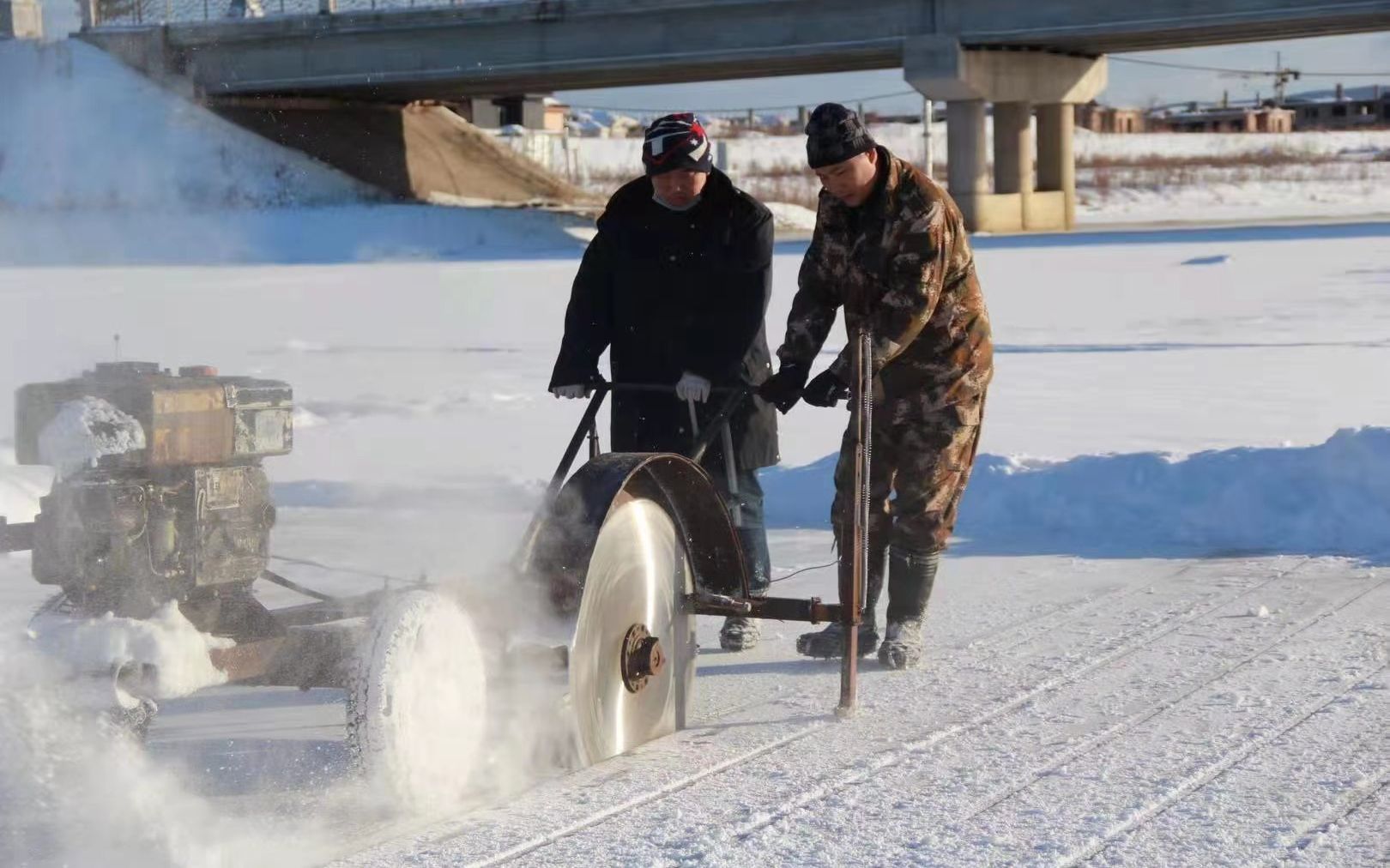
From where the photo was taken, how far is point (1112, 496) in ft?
26.4

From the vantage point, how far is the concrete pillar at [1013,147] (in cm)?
4481

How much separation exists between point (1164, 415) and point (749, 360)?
5712 millimetres

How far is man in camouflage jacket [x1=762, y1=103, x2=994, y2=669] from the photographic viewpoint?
5.20 metres

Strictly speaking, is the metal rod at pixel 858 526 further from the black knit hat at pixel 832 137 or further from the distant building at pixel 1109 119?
the distant building at pixel 1109 119

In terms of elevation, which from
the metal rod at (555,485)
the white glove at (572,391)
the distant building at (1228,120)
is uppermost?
the distant building at (1228,120)

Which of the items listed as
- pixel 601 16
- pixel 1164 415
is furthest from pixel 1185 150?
pixel 1164 415

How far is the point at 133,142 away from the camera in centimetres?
3844

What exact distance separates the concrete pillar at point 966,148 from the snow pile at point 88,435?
39.9 meters

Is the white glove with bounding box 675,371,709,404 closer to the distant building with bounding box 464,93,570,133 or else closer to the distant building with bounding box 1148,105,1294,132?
the distant building with bounding box 464,93,570,133

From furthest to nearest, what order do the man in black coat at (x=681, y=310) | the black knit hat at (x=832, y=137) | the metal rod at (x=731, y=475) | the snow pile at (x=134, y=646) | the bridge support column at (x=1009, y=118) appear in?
the bridge support column at (x=1009, y=118), the man in black coat at (x=681, y=310), the metal rod at (x=731, y=475), the black knit hat at (x=832, y=137), the snow pile at (x=134, y=646)

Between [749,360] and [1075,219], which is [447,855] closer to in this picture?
[749,360]

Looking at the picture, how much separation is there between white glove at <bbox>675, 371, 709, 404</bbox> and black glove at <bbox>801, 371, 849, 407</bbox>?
342 millimetres

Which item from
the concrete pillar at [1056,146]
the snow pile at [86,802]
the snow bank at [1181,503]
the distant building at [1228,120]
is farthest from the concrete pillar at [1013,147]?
the distant building at [1228,120]

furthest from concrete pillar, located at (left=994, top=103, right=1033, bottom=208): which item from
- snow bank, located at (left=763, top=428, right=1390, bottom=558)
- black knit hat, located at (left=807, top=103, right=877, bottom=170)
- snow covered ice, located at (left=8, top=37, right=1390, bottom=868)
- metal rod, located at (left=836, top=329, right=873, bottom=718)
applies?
metal rod, located at (left=836, top=329, right=873, bottom=718)
